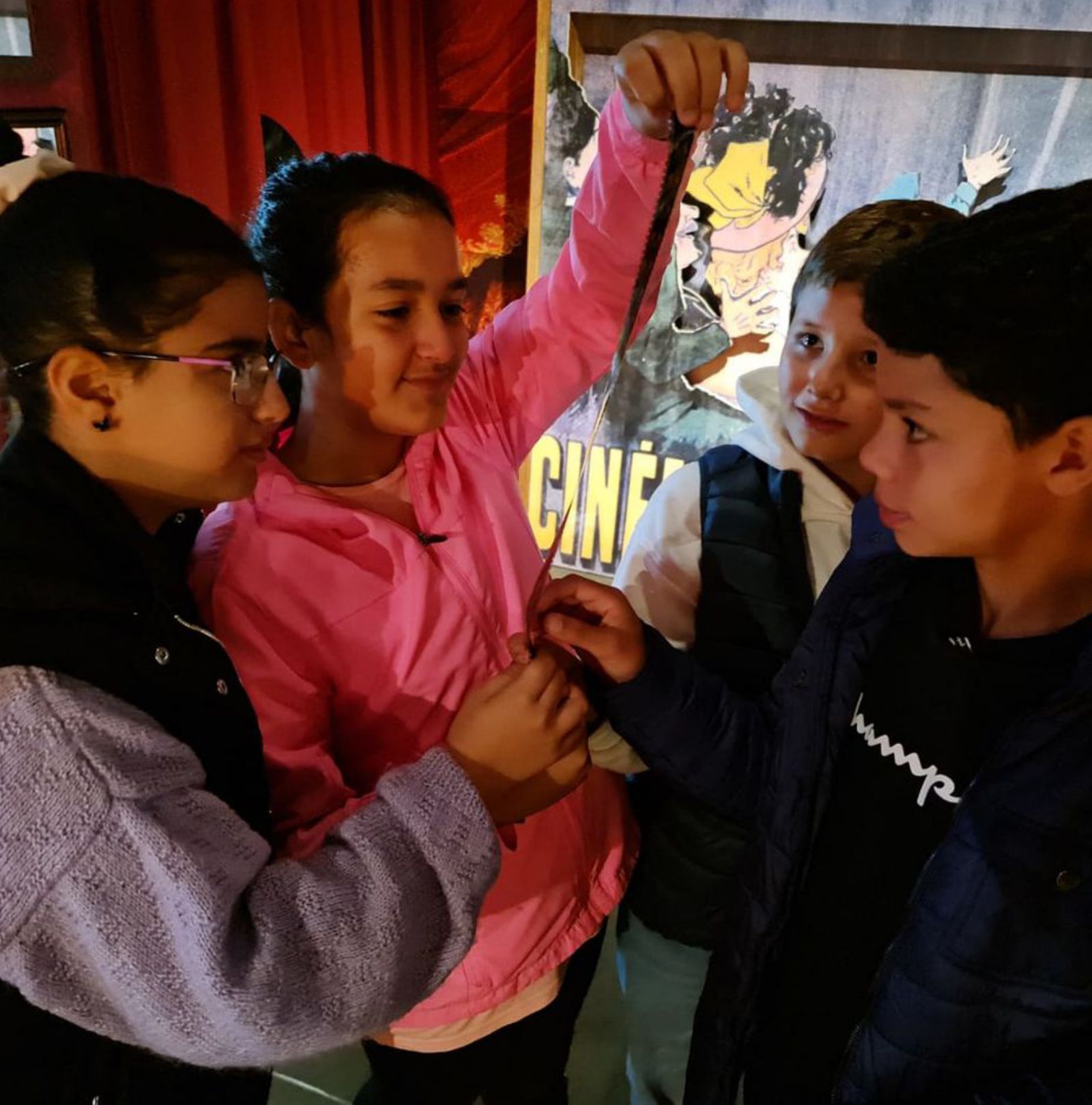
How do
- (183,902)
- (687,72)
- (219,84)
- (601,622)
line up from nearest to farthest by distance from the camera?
(183,902), (687,72), (601,622), (219,84)

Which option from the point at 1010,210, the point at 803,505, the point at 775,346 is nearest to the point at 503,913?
the point at 803,505

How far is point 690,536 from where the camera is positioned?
40.2 inches

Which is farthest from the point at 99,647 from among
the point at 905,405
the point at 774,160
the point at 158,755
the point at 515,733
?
the point at 774,160

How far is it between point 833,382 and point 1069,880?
55 cm

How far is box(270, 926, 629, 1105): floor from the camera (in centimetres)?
150

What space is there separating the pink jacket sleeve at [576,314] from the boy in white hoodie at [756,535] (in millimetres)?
194

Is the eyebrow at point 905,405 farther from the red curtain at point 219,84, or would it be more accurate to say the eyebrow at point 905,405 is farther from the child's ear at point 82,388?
the red curtain at point 219,84

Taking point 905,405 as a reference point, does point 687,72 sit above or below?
above

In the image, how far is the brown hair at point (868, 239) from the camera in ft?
3.10

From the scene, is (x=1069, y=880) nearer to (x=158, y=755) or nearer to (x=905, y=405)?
(x=905, y=405)

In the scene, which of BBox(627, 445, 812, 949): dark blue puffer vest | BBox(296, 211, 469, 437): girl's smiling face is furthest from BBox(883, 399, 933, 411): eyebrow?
BBox(296, 211, 469, 437): girl's smiling face

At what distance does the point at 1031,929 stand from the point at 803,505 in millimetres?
494

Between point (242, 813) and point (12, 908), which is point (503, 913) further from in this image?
point (12, 908)

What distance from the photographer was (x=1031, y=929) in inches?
24.8
